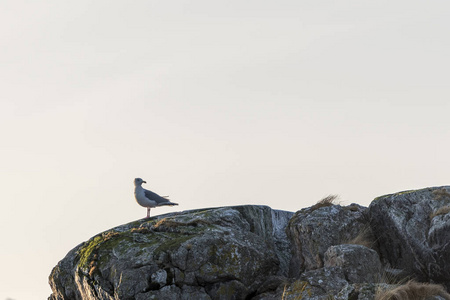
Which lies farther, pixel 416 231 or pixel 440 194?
pixel 440 194

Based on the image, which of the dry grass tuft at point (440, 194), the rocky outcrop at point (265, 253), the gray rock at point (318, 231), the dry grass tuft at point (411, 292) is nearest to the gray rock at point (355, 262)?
the rocky outcrop at point (265, 253)

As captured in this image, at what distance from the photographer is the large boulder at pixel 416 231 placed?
72.4ft

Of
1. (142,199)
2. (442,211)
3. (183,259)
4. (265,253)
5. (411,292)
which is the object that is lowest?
(411,292)

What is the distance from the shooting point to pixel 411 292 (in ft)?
60.6

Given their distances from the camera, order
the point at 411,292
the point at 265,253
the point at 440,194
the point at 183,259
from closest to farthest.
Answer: the point at 411,292
the point at 183,259
the point at 265,253
the point at 440,194

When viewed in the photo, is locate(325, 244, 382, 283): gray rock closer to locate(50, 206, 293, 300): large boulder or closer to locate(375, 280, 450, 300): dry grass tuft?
locate(375, 280, 450, 300): dry grass tuft

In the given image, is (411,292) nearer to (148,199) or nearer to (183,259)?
(183,259)

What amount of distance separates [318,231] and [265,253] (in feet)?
6.21

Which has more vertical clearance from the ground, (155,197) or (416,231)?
(155,197)

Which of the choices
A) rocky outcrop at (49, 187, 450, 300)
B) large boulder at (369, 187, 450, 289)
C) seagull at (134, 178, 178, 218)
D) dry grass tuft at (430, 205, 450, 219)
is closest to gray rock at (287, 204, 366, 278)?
rocky outcrop at (49, 187, 450, 300)

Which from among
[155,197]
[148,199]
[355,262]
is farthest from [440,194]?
[148,199]

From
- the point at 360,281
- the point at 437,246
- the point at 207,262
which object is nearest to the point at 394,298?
the point at 360,281

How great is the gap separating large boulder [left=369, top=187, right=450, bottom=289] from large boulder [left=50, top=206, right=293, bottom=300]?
3.40m

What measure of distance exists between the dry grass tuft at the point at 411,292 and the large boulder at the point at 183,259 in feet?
16.5
